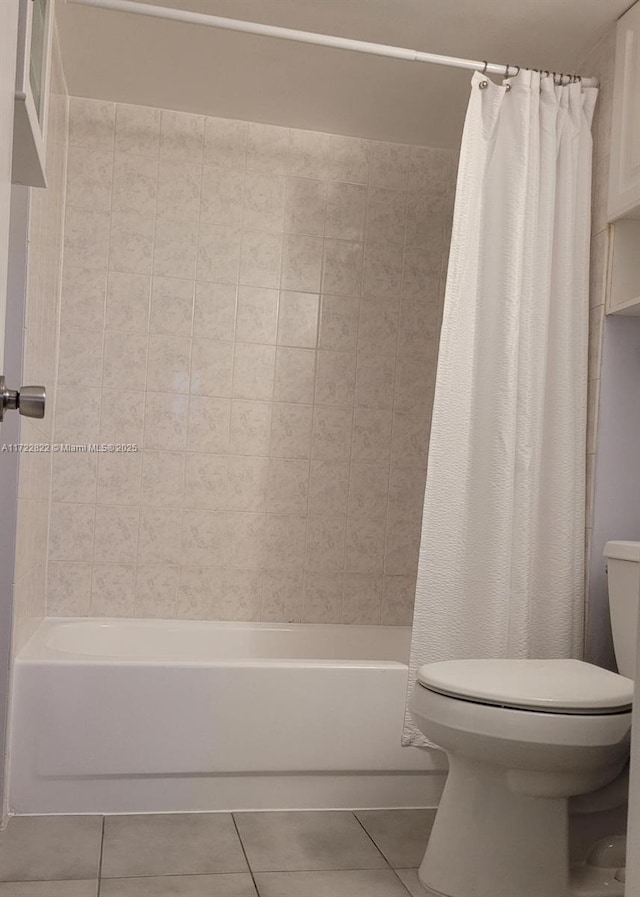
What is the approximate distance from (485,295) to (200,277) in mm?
1115

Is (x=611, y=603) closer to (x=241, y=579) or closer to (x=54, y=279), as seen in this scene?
(x=241, y=579)

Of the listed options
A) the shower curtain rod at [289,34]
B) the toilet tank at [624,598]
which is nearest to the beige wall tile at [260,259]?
the shower curtain rod at [289,34]

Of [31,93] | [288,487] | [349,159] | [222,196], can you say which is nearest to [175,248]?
[222,196]

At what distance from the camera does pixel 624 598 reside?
225 centimetres

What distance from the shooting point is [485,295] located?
2516 millimetres

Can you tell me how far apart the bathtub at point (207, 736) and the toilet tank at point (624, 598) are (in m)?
0.63

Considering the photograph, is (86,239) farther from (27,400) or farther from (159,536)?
(27,400)

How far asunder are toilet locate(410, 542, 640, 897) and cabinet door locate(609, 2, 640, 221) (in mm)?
1219

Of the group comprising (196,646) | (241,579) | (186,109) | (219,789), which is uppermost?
(186,109)

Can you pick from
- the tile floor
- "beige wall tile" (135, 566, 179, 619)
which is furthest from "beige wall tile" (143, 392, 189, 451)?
the tile floor

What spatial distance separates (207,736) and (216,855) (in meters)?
0.35

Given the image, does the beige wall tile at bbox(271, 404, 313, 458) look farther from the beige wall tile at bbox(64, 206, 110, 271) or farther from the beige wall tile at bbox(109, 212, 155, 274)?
the beige wall tile at bbox(64, 206, 110, 271)

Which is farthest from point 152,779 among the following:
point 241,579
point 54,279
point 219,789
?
point 54,279

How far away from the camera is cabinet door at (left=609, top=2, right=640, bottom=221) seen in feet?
7.75
